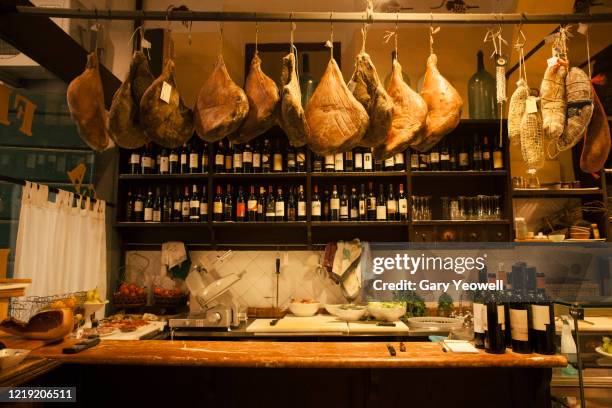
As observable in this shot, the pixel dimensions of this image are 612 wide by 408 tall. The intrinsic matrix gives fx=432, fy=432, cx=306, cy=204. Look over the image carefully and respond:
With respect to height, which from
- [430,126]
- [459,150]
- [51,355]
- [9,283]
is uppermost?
[459,150]

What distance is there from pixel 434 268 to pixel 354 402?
2.46 metres

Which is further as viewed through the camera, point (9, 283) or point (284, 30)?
point (284, 30)

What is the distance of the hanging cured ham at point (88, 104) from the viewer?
203 cm

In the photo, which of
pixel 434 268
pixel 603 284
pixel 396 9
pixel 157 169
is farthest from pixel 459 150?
pixel 157 169

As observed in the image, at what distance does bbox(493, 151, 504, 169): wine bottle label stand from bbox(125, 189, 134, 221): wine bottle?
11.7 feet

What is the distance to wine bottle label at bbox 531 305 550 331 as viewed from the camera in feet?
6.41

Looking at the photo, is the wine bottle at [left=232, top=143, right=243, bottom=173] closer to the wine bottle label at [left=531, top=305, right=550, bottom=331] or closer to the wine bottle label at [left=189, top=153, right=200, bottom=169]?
the wine bottle label at [left=189, top=153, right=200, bottom=169]

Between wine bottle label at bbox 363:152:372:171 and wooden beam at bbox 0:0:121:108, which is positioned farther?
wine bottle label at bbox 363:152:372:171

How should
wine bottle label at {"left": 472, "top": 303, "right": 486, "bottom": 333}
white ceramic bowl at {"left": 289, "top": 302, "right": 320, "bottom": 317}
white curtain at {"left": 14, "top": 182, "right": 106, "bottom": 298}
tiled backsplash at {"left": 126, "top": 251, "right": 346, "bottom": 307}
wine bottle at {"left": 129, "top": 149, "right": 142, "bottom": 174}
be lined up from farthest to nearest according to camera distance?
tiled backsplash at {"left": 126, "top": 251, "right": 346, "bottom": 307}, wine bottle at {"left": 129, "top": 149, "right": 142, "bottom": 174}, white ceramic bowl at {"left": 289, "top": 302, "right": 320, "bottom": 317}, white curtain at {"left": 14, "top": 182, "right": 106, "bottom": 298}, wine bottle label at {"left": 472, "top": 303, "right": 486, "bottom": 333}

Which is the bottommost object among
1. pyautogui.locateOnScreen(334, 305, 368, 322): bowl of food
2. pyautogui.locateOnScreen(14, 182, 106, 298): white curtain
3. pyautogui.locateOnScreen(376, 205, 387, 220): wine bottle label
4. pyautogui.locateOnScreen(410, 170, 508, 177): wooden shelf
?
pyautogui.locateOnScreen(334, 305, 368, 322): bowl of food

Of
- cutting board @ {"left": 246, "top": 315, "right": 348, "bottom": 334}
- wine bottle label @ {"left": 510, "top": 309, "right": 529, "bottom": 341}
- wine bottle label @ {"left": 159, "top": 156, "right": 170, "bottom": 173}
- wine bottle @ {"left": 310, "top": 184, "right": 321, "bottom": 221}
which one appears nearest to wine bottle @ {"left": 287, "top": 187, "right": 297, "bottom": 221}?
wine bottle @ {"left": 310, "top": 184, "right": 321, "bottom": 221}

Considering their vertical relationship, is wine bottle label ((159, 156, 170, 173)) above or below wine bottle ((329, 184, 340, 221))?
above

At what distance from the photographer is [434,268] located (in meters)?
4.35

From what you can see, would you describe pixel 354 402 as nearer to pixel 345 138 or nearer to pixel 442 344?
pixel 442 344
